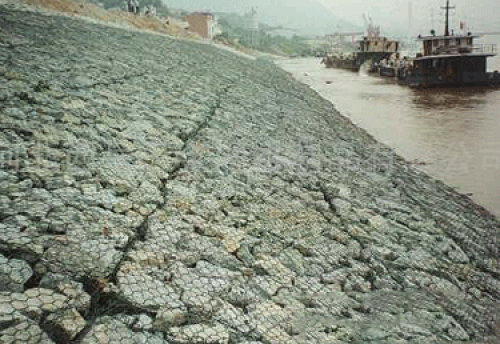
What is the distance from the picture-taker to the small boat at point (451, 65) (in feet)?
117

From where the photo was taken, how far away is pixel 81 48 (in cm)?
1054

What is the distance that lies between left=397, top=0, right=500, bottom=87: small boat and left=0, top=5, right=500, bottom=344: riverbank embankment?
101ft

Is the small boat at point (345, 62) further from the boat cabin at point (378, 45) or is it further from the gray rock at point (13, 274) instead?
the gray rock at point (13, 274)

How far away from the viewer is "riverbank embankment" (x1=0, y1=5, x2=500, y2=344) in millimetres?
2965

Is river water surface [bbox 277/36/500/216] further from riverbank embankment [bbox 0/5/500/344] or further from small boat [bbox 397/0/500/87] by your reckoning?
riverbank embankment [bbox 0/5/500/344]

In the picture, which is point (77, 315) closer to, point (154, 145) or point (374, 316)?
point (374, 316)

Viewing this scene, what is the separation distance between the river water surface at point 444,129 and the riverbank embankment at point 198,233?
273 centimetres

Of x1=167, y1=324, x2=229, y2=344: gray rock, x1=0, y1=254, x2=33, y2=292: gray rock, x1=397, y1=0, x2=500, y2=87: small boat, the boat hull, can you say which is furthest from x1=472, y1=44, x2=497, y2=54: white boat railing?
x1=0, y1=254, x2=33, y2=292: gray rock

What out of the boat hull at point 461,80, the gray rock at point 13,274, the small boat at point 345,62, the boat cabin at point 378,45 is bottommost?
the gray rock at point 13,274

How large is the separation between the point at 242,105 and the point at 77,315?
29.3ft

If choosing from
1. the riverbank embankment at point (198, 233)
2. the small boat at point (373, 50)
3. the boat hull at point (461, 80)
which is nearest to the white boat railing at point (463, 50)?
the boat hull at point (461, 80)

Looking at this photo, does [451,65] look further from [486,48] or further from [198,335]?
[198,335]

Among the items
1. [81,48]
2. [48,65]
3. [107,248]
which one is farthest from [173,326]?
[81,48]

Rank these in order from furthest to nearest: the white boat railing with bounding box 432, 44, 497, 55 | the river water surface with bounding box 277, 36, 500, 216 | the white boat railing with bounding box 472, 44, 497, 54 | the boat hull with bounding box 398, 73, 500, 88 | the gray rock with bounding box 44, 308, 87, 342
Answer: the white boat railing with bounding box 432, 44, 497, 55 < the white boat railing with bounding box 472, 44, 497, 54 < the boat hull with bounding box 398, 73, 500, 88 < the river water surface with bounding box 277, 36, 500, 216 < the gray rock with bounding box 44, 308, 87, 342
